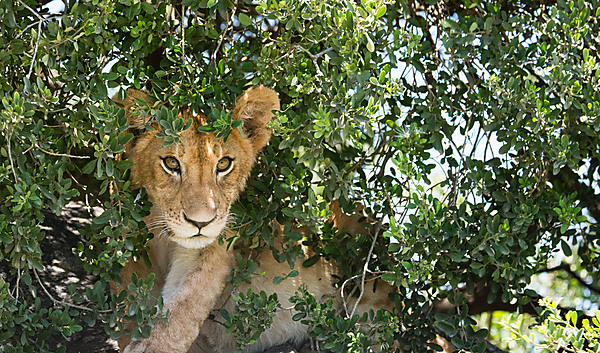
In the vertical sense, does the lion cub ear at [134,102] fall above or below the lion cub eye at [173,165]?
above

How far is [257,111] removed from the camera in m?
3.72

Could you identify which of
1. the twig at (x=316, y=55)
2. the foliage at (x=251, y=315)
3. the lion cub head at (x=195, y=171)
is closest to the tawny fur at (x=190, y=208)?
the lion cub head at (x=195, y=171)

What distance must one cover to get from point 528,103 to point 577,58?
0.41 meters

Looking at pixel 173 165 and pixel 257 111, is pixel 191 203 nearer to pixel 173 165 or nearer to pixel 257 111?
pixel 173 165

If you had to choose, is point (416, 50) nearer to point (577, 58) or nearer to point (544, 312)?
point (577, 58)

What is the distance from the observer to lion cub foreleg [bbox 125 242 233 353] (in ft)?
11.6

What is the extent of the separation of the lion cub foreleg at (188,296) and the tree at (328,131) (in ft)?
0.42

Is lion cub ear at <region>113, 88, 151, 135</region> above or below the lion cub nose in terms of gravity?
above

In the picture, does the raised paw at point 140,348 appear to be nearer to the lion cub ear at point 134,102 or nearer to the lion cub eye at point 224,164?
the lion cub eye at point 224,164

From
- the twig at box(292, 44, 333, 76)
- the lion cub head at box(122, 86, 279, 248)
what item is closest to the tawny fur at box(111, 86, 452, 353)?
the lion cub head at box(122, 86, 279, 248)

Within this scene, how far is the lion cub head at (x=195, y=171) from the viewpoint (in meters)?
3.50

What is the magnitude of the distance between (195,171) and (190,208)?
0.22 m

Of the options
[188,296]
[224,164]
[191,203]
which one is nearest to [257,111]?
[224,164]

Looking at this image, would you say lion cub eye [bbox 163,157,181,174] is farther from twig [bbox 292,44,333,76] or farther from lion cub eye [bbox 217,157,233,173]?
twig [bbox 292,44,333,76]
